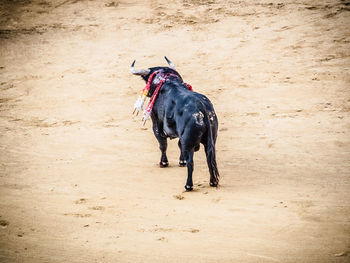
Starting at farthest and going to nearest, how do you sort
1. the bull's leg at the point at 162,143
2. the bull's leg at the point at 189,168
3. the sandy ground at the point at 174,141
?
the bull's leg at the point at 162,143
the bull's leg at the point at 189,168
the sandy ground at the point at 174,141

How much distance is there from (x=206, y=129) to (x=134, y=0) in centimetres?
1333

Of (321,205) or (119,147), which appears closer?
(321,205)

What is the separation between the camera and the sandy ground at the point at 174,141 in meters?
4.15

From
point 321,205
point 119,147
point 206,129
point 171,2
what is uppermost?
point 171,2

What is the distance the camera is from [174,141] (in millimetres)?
9281

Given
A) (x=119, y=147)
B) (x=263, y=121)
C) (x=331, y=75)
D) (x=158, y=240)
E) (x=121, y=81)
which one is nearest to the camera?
(x=158, y=240)

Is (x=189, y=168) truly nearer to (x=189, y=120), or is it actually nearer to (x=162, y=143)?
(x=189, y=120)

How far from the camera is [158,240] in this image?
4.14m

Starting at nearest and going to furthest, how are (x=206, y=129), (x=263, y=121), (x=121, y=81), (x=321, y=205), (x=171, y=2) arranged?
(x=321, y=205) < (x=206, y=129) < (x=263, y=121) < (x=121, y=81) < (x=171, y=2)

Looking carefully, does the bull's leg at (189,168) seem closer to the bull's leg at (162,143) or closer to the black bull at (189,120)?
the black bull at (189,120)

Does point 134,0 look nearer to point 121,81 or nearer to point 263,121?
point 121,81

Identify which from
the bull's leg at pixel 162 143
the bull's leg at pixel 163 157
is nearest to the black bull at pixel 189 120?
the bull's leg at pixel 162 143

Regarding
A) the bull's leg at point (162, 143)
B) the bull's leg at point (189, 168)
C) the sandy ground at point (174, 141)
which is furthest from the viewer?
the bull's leg at point (162, 143)

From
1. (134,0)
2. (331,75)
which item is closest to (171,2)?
(134,0)
